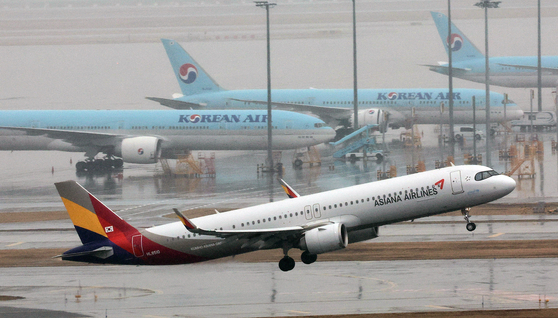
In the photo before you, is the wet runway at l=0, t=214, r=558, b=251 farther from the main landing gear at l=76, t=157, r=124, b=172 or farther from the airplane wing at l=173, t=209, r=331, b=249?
the main landing gear at l=76, t=157, r=124, b=172

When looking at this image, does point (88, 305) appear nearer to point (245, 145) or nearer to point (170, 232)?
point (170, 232)

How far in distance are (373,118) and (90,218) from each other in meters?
72.6

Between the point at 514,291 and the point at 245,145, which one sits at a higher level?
the point at 245,145

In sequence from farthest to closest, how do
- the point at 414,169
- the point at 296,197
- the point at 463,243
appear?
1. the point at 414,169
2. the point at 463,243
3. the point at 296,197

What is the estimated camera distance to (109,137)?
9481cm

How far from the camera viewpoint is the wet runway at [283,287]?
36.3 meters

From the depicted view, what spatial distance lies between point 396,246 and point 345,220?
1051 centimetres

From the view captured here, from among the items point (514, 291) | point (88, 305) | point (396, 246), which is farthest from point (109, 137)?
point (514, 291)

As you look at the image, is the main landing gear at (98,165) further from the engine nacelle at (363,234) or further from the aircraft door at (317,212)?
the engine nacelle at (363,234)

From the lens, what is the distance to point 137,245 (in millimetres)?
41969

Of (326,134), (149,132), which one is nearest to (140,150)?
(149,132)

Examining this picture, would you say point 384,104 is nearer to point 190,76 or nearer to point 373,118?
point 373,118

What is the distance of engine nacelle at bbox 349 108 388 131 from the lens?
11000 cm

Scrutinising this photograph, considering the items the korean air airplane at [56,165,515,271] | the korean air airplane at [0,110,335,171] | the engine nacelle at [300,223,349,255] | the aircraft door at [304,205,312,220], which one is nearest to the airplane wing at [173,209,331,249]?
the korean air airplane at [56,165,515,271]
